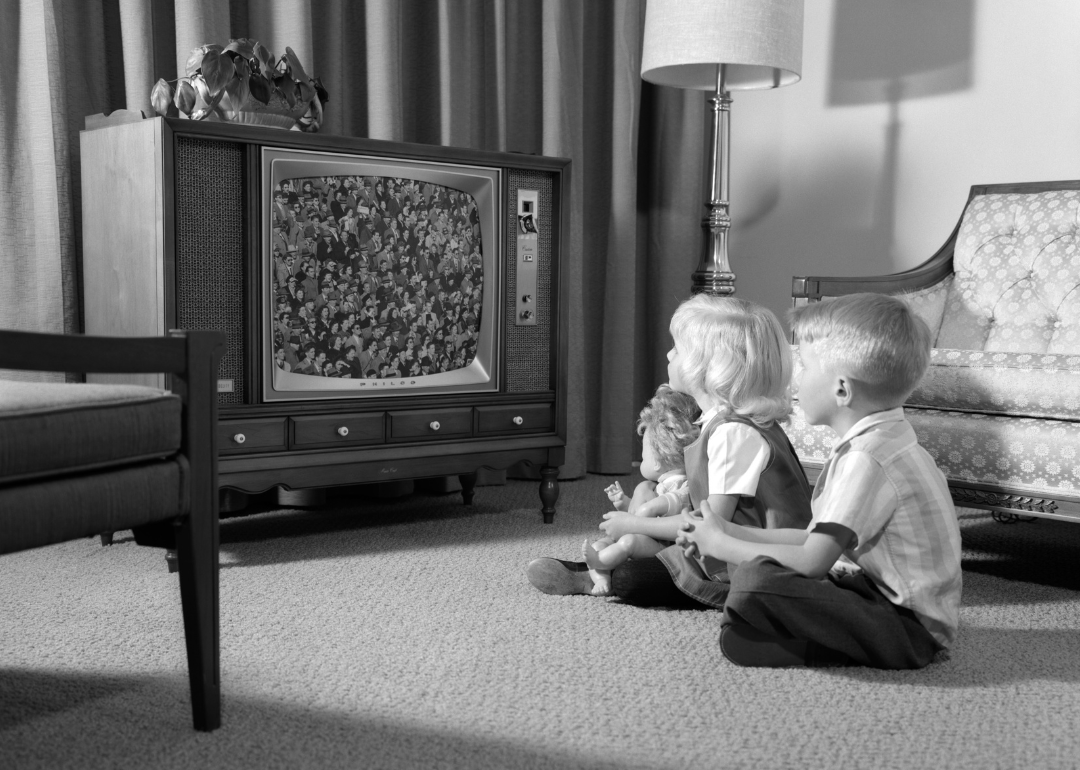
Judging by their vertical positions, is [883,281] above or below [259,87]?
below

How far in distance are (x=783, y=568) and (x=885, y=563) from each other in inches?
7.0

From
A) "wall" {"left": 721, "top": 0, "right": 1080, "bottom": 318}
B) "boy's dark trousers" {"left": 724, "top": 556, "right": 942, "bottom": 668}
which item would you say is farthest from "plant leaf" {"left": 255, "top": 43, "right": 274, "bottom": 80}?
"wall" {"left": 721, "top": 0, "right": 1080, "bottom": 318}

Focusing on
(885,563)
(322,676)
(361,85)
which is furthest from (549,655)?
(361,85)

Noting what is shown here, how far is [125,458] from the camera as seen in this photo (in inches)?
49.4

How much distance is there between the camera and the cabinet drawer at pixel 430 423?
248cm

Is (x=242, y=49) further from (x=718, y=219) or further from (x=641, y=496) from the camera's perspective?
(x=718, y=219)

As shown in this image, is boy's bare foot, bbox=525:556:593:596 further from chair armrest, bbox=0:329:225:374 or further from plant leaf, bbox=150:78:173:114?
plant leaf, bbox=150:78:173:114

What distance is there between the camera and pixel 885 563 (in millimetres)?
1604

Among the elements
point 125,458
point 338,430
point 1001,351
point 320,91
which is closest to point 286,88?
point 320,91

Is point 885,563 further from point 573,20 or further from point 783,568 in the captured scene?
point 573,20

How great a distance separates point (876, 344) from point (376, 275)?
1180 millimetres

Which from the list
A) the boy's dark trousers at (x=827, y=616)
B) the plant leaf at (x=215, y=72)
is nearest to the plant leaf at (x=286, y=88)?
the plant leaf at (x=215, y=72)

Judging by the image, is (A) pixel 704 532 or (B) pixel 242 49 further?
(B) pixel 242 49

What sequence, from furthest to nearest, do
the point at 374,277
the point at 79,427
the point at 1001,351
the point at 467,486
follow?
the point at 467,486, the point at 1001,351, the point at 374,277, the point at 79,427
